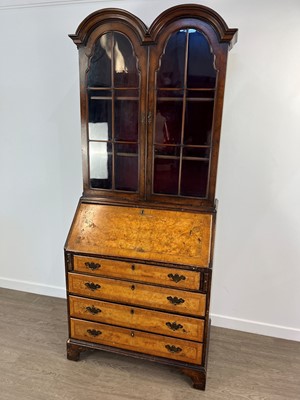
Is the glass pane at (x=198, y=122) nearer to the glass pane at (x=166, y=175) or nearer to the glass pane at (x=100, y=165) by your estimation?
Result: the glass pane at (x=166, y=175)

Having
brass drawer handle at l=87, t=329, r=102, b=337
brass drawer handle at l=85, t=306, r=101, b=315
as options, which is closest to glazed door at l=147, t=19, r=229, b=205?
brass drawer handle at l=85, t=306, r=101, b=315

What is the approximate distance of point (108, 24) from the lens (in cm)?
171

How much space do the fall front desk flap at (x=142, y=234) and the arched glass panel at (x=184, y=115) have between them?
0.18 m

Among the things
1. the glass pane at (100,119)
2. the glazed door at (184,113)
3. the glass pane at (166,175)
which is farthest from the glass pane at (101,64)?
the glass pane at (166,175)

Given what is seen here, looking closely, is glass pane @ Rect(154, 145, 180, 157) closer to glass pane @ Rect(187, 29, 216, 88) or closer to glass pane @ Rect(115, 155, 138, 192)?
glass pane @ Rect(115, 155, 138, 192)

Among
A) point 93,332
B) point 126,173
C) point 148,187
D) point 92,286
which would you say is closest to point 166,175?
point 148,187

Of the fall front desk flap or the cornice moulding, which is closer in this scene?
the fall front desk flap

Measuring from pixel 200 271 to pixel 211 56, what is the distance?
117 cm

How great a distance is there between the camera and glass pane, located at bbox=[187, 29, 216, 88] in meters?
1.64

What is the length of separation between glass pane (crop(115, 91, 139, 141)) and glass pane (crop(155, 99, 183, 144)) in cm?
14

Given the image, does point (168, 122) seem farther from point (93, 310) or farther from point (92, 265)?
point (93, 310)

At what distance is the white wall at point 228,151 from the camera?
197 cm

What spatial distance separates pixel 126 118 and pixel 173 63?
42 centimetres

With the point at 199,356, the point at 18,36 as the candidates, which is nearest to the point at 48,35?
the point at 18,36
